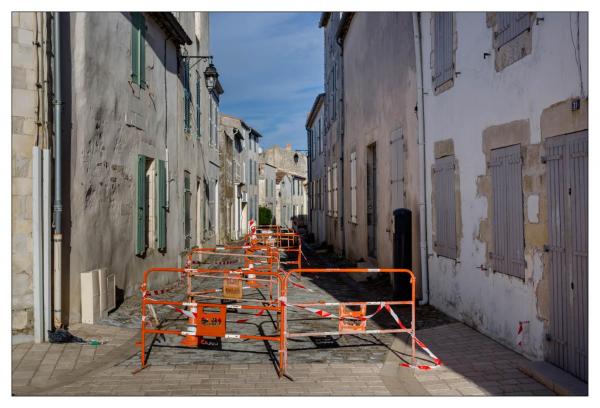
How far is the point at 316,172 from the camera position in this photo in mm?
29547

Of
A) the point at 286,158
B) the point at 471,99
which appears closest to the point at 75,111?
the point at 471,99

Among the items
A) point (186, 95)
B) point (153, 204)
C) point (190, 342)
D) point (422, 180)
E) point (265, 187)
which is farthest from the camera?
point (265, 187)

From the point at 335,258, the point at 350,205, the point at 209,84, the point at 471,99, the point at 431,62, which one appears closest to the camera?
the point at 471,99

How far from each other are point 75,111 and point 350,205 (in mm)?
10974

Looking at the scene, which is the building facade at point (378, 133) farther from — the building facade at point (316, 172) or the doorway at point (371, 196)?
the building facade at point (316, 172)

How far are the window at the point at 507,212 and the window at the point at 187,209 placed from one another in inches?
349

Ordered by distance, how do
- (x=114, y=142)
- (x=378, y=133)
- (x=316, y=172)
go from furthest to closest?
(x=316, y=172), (x=378, y=133), (x=114, y=142)

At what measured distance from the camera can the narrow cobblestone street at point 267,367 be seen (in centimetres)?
553

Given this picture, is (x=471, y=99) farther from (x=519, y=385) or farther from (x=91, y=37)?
(x=91, y=37)

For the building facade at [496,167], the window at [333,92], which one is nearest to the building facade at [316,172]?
the window at [333,92]

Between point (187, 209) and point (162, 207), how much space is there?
3189 millimetres

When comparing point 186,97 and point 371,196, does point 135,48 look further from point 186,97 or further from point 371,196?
point 371,196

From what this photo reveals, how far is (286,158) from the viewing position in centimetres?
6338

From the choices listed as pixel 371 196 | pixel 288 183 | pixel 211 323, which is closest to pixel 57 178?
pixel 211 323
